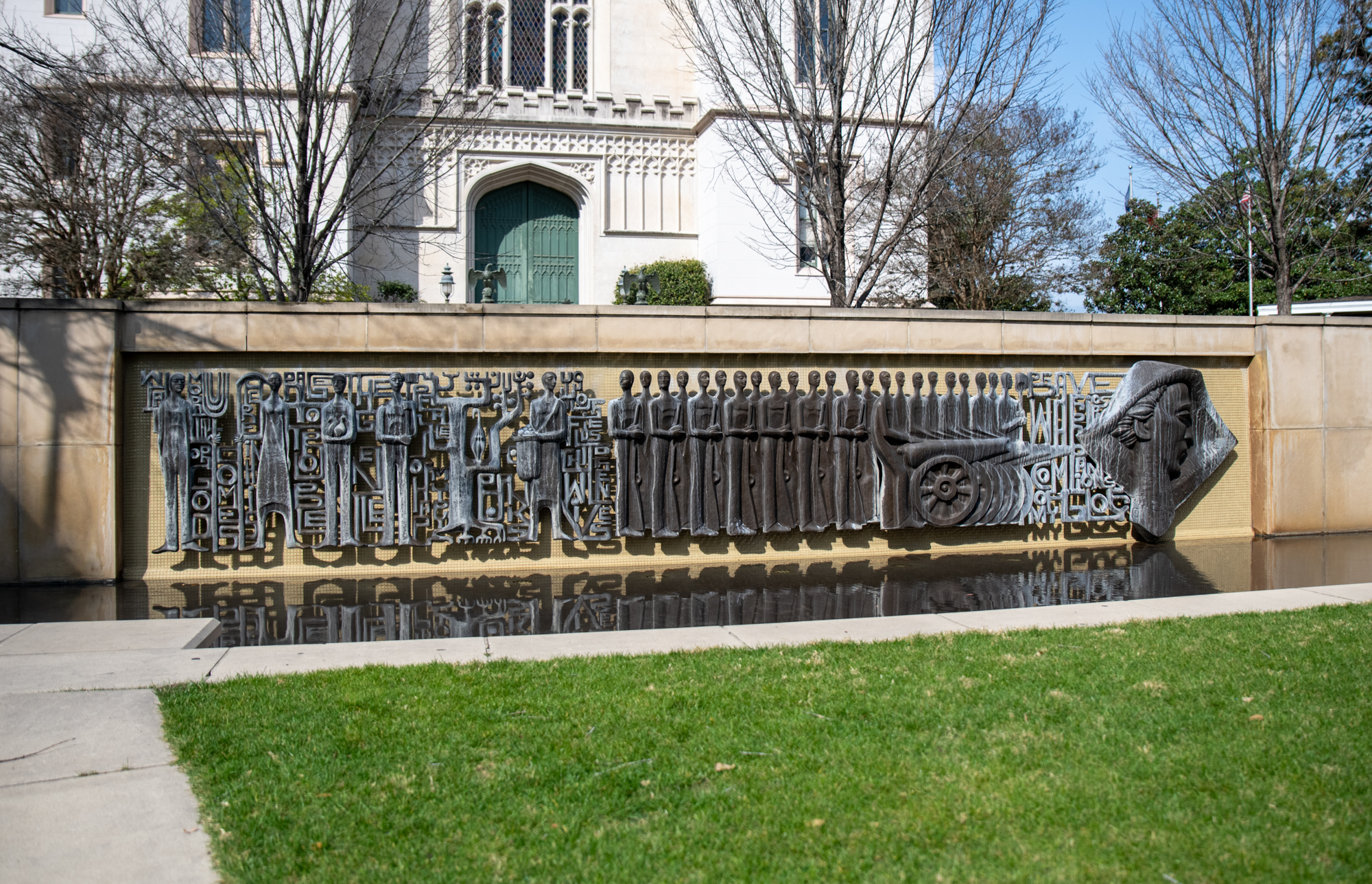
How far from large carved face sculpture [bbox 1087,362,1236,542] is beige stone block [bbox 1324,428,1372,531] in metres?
2.07

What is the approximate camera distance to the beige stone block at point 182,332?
9.85m

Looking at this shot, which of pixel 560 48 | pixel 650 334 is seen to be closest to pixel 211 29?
pixel 650 334

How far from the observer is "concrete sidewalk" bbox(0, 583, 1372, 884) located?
411cm

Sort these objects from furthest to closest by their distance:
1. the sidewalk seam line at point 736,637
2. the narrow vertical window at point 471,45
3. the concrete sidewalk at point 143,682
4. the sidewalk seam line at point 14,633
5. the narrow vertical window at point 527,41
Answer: the narrow vertical window at point 527,41 → the narrow vertical window at point 471,45 → the sidewalk seam line at point 14,633 → the sidewalk seam line at point 736,637 → the concrete sidewalk at point 143,682

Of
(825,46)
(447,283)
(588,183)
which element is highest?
(588,183)

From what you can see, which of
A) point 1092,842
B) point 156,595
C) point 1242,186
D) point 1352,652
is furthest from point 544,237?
point 1092,842

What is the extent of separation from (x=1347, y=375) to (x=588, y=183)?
1809cm

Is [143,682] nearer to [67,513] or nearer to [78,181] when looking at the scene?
[67,513]

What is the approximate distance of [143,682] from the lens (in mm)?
6234

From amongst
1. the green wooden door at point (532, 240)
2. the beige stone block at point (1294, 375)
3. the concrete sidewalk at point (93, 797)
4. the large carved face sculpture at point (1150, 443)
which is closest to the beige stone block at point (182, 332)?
the concrete sidewalk at point (93, 797)

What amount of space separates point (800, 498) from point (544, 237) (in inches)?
698

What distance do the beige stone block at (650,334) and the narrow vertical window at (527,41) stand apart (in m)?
18.7

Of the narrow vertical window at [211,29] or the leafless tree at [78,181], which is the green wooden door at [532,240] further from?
the narrow vertical window at [211,29]

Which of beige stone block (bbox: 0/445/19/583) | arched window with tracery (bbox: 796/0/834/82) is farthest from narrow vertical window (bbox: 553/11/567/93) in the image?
beige stone block (bbox: 0/445/19/583)
